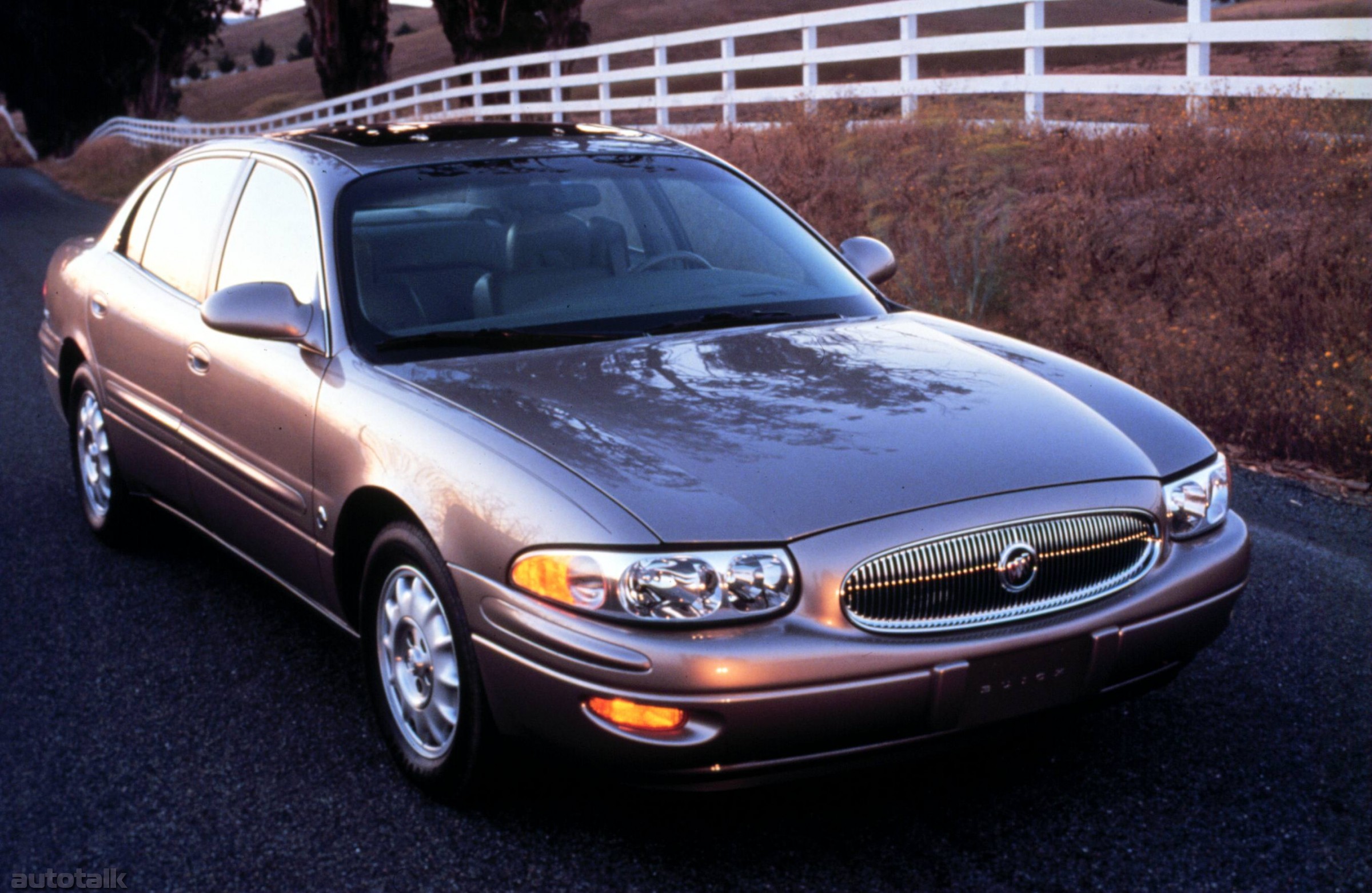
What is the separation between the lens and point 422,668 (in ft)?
11.6

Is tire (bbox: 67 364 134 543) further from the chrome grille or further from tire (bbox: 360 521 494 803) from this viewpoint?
the chrome grille

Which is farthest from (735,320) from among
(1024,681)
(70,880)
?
(70,880)

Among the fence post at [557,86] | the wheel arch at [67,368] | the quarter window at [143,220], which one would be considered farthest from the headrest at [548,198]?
the fence post at [557,86]

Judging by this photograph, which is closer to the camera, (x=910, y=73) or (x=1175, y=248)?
(x=1175, y=248)

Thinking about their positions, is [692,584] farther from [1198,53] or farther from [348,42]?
[348,42]

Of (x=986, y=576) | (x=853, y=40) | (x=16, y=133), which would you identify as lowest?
(x=986, y=576)

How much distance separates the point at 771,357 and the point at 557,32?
21740 millimetres

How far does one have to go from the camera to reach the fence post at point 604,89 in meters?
19.0

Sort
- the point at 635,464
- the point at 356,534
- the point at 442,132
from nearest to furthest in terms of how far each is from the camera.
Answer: the point at 635,464 < the point at 356,534 < the point at 442,132

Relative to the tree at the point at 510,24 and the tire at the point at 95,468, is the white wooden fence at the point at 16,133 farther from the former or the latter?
the tire at the point at 95,468

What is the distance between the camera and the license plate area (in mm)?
3016

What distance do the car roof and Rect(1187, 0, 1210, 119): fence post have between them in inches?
267

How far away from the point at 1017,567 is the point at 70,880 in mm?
2145

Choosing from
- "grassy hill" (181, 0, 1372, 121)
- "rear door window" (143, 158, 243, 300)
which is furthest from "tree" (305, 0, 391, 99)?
"rear door window" (143, 158, 243, 300)
